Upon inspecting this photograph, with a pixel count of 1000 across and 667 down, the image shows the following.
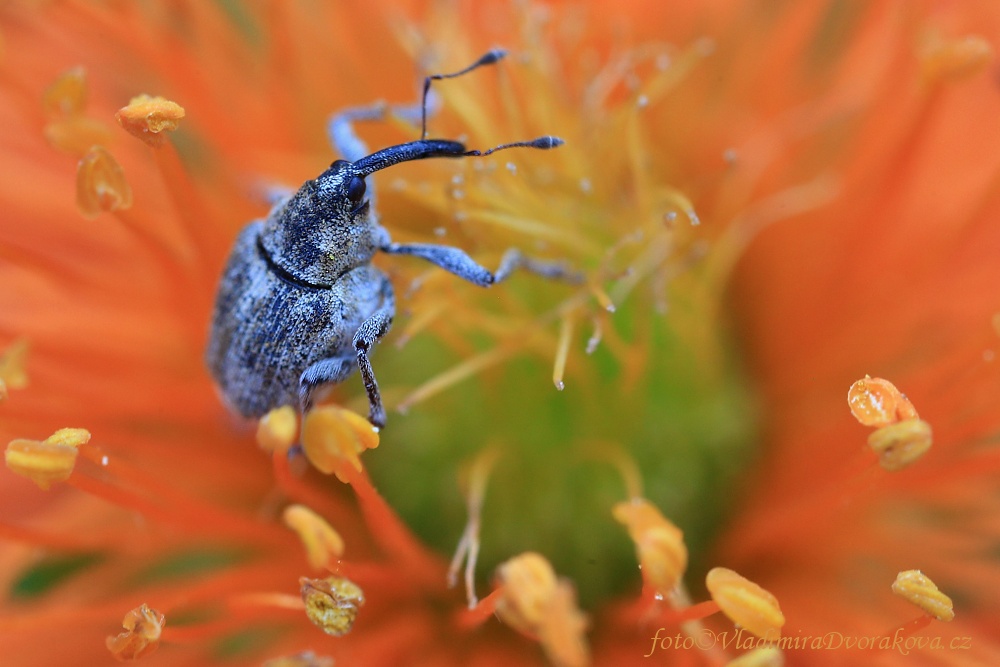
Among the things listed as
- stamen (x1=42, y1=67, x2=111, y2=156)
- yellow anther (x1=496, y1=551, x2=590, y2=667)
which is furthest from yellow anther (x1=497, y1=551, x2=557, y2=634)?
stamen (x1=42, y1=67, x2=111, y2=156)

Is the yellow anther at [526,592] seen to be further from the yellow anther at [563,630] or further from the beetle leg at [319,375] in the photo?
the beetle leg at [319,375]

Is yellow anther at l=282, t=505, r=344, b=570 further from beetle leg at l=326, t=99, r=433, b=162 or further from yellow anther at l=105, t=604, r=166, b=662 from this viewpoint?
beetle leg at l=326, t=99, r=433, b=162

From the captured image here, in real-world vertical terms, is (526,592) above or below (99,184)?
below

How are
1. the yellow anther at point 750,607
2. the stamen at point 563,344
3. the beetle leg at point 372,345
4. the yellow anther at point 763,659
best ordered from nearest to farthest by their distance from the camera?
1. the yellow anther at point 763,659
2. the yellow anther at point 750,607
3. the beetle leg at point 372,345
4. the stamen at point 563,344

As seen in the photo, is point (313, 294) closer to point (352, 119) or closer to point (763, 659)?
point (352, 119)

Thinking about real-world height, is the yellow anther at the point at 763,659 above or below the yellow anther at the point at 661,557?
below

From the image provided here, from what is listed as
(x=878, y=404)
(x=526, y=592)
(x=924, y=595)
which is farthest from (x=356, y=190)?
(x=924, y=595)

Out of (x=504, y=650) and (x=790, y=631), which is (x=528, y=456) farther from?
(x=790, y=631)

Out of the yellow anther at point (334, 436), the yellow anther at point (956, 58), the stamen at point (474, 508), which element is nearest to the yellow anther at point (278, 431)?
the yellow anther at point (334, 436)
